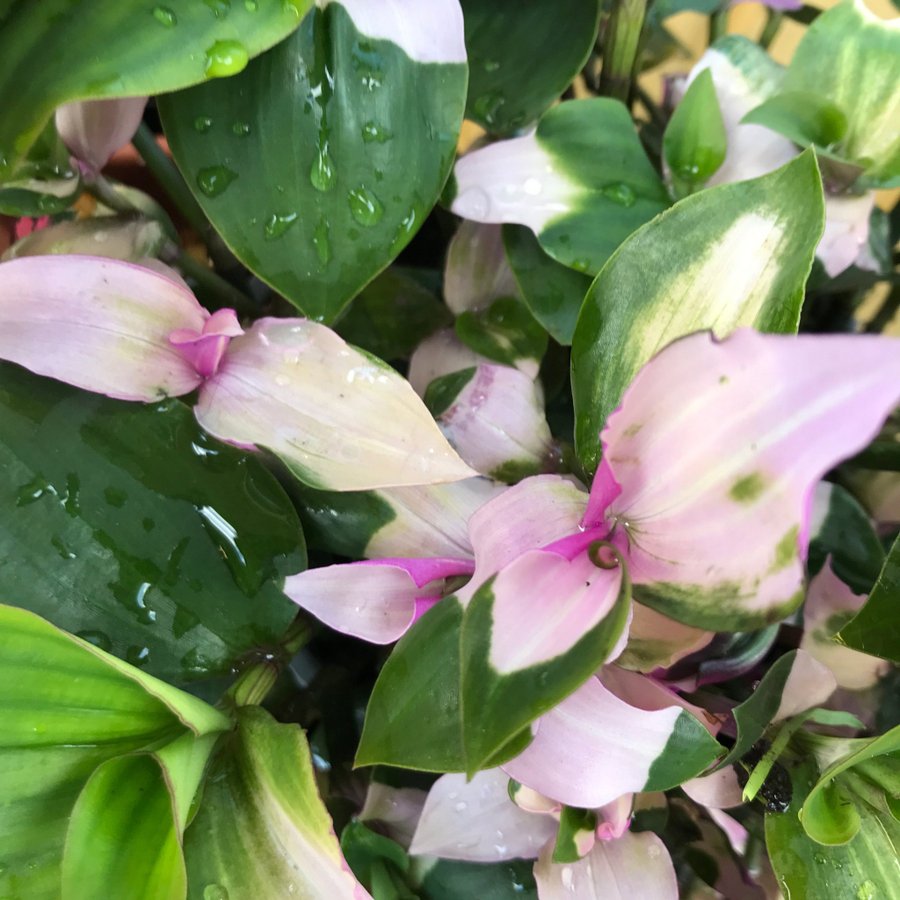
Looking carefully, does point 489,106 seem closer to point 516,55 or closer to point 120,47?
point 516,55

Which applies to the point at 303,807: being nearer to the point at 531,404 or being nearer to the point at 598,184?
the point at 531,404

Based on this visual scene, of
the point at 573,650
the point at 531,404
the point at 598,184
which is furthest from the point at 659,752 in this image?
the point at 598,184

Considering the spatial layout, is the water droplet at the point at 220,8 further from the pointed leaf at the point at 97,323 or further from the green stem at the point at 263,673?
the green stem at the point at 263,673

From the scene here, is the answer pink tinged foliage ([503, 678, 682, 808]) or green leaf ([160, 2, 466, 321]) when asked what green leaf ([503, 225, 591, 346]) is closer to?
green leaf ([160, 2, 466, 321])

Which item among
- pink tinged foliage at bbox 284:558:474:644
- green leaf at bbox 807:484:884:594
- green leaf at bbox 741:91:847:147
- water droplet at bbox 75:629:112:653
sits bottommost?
green leaf at bbox 807:484:884:594

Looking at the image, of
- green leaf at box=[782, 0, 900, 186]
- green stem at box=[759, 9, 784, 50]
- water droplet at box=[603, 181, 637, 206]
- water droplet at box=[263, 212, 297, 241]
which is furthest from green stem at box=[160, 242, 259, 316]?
green stem at box=[759, 9, 784, 50]

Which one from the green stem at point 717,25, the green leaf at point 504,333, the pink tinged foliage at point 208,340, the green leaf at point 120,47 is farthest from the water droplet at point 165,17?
the green stem at point 717,25
